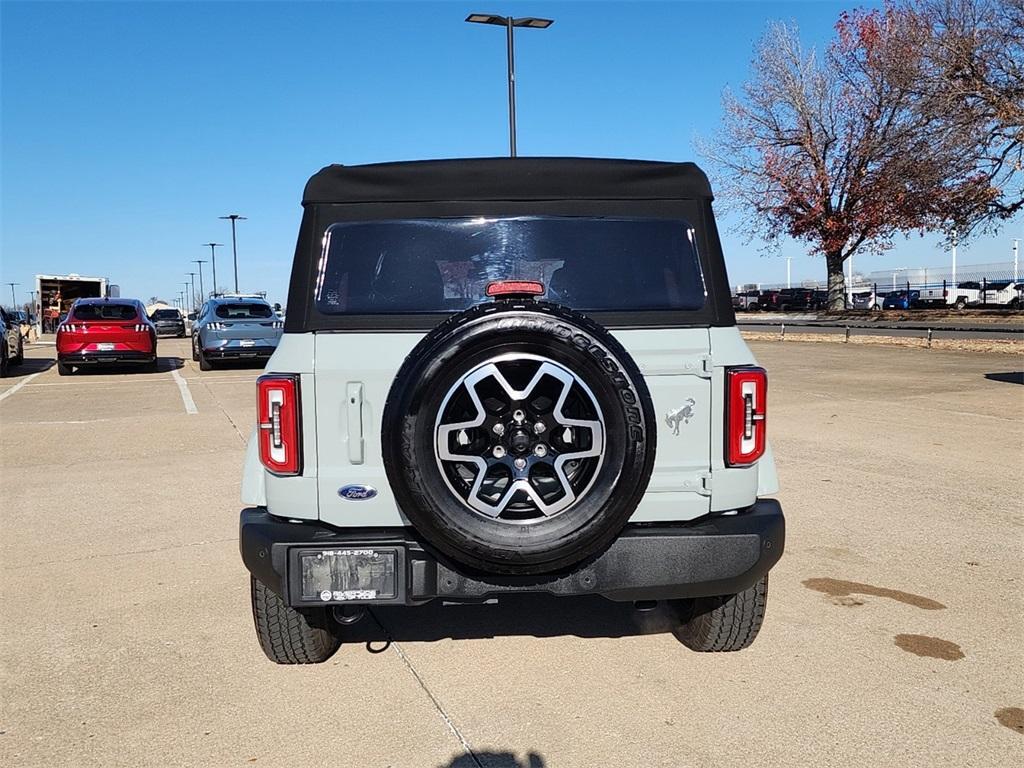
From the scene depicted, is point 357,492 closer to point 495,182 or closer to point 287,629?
point 287,629

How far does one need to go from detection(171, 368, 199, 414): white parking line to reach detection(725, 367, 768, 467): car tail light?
9907mm

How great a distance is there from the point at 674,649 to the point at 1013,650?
1.42m

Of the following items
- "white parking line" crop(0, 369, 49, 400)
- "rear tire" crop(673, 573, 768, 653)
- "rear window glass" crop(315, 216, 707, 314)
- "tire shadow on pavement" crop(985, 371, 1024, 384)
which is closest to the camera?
"rear window glass" crop(315, 216, 707, 314)

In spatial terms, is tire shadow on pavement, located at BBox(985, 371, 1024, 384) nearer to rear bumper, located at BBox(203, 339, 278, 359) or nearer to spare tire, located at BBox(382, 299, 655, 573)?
spare tire, located at BBox(382, 299, 655, 573)

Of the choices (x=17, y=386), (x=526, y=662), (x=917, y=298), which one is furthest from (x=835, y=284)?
(x=526, y=662)

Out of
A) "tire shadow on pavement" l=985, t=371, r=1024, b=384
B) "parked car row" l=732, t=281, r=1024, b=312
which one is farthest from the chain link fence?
"tire shadow on pavement" l=985, t=371, r=1024, b=384

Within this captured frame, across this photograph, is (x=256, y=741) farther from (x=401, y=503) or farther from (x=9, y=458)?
(x=9, y=458)

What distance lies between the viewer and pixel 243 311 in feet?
63.8

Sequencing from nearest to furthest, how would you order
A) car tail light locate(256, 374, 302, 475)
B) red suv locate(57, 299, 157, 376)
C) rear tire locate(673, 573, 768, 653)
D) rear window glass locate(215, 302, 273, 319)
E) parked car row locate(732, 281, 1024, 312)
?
car tail light locate(256, 374, 302, 475), rear tire locate(673, 573, 768, 653), red suv locate(57, 299, 157, 376), rear window glass locate(215, 302, 273, 319), parked car row locate(732, 281, 1024, 312)

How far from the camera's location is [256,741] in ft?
10.5

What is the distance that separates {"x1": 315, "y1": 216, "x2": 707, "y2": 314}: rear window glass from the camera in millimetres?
3533

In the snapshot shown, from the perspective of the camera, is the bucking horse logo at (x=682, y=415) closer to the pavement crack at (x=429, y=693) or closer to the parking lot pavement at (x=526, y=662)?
the parking lot pavement at (x=526, y=662)

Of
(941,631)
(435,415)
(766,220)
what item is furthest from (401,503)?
(766,220)

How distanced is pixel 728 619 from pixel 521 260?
168cm
